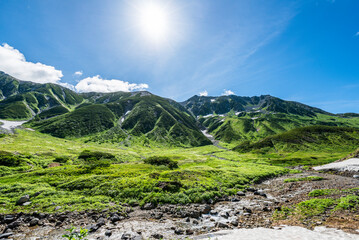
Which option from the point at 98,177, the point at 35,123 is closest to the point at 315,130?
the point at 98,177

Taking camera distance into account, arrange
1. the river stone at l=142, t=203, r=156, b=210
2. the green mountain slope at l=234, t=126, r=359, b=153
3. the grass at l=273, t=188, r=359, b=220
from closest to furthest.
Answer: the grass at l=273, t=188, r=359, b=220, the river stone at l=142, t=203, r=156, b=210, the green mountain slope at l=234, t=126, r=359, b=153

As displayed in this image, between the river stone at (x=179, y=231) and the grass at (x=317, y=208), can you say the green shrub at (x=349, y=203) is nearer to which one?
the grass at (x=317, y=208)

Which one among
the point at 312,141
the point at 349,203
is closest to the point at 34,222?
the point at 349,203

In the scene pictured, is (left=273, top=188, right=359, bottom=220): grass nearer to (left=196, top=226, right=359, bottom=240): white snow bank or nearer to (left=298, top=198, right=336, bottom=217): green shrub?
(left=298, top=198, right=336, bottom=217): green shrub

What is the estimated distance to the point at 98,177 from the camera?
93.4 ft

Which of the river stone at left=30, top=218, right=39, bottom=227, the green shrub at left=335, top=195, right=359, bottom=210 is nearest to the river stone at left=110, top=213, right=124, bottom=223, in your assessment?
the river stone at left=30, top=218, right=39, bottom=227

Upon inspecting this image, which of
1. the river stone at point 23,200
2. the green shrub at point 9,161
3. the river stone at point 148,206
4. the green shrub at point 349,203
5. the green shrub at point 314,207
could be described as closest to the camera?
the green shrub at point 314,207

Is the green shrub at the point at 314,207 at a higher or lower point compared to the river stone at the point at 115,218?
higher

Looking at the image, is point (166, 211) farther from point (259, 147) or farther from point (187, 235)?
point (259, 147)

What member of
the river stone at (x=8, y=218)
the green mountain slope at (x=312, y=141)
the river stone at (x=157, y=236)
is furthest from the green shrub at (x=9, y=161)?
the green mountain slope at (x=312, y=141)

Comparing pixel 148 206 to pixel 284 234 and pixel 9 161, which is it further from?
pixel 9 161

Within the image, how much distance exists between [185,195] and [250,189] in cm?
1342

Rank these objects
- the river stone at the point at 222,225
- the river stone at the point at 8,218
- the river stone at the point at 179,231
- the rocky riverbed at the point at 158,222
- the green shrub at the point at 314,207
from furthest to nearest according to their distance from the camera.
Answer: the green shrub at the point at 314,207 → the river stone at the point at 8,218 → the river stone at the point at 222,225 → the river stone at the point at 179,231 → the rocky riverbed at the point at 158,222

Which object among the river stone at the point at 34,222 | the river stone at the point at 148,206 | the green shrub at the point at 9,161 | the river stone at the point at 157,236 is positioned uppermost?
the green shrub at the point at 9,161
